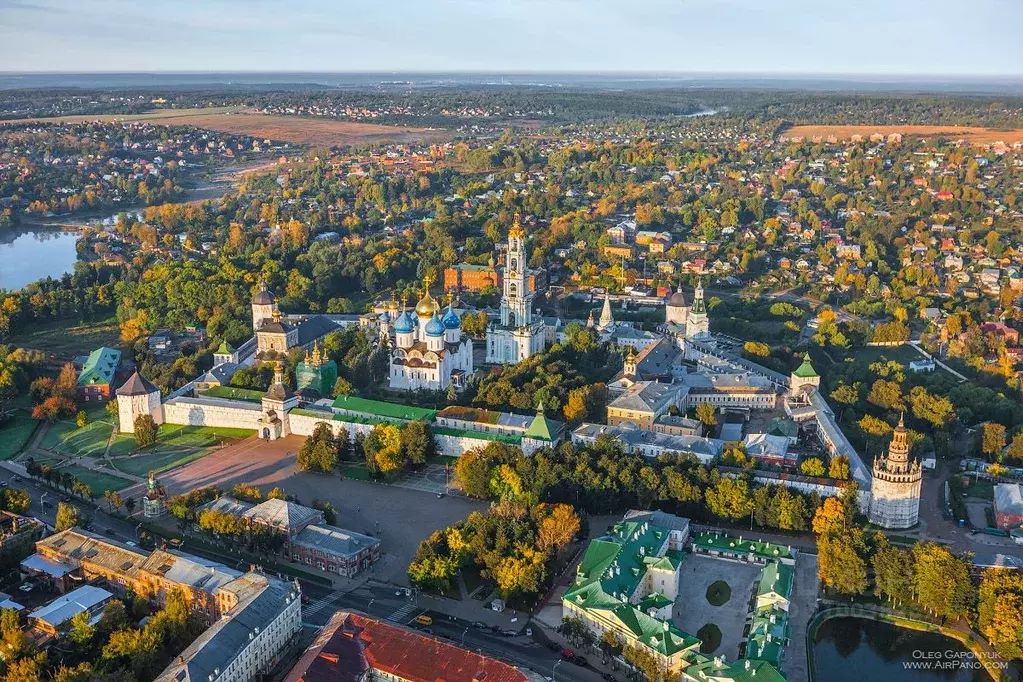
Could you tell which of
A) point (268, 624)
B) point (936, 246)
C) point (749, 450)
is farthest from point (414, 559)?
point (936, 246)

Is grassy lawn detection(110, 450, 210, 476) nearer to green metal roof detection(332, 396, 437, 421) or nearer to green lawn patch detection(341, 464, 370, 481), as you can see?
green metal roof detection(332, 396, 437, 421)

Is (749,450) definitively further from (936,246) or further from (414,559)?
(936,246)

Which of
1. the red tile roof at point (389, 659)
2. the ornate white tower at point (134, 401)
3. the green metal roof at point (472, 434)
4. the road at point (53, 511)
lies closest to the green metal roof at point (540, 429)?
the green metal roof at point (472, 434)

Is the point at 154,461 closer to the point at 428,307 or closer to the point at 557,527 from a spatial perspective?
the point at 428,307

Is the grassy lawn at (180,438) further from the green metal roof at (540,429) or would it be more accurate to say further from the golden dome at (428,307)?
the green metal roof at (540,429)

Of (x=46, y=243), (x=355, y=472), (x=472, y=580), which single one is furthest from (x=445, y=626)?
(x=46, y=243)
